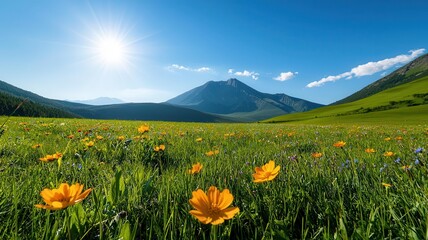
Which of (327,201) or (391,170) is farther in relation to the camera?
(391,170)

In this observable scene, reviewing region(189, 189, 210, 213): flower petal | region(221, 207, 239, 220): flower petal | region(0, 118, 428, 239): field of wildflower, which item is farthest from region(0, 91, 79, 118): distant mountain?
region(221, 207, 239, 220): flower petal

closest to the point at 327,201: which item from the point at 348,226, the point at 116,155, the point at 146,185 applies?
the point at 348,226

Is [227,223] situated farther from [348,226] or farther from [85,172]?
[85,172]

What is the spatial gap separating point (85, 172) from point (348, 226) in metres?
2.53

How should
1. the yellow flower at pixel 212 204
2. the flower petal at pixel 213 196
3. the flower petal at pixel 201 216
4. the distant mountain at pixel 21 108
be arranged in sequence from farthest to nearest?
the distant mountain at pixel 21 108 → the flower petal at pixel 213 196 → the yellow flower at pixel 212 204 → the flower petal at pixel 201 216

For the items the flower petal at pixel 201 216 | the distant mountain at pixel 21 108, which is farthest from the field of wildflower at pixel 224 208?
the distant mountain at pixel 21 108

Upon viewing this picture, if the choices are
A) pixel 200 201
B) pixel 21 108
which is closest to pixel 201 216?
pixel 200 201

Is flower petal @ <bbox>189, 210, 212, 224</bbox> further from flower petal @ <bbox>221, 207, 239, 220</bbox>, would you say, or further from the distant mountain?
the distant mountain

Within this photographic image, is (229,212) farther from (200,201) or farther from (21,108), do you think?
(21,108)

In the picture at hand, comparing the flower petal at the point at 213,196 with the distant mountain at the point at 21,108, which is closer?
the flower petal at the point at 213,196

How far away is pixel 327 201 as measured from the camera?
183cm

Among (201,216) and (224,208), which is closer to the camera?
(201,216)

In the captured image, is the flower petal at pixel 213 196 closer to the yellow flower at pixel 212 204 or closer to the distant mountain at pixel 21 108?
Result: the yellow flower at pixel 212 204

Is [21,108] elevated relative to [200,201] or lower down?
elevated
